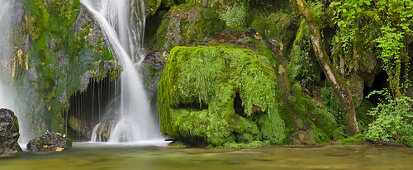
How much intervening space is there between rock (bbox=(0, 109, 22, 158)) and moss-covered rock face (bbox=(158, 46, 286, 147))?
3987 millimetres

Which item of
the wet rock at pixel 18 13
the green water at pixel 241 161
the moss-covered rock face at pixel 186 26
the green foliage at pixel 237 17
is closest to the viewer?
the green water at pixel 241 161

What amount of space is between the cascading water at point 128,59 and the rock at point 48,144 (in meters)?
3.31

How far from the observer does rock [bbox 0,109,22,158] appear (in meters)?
8.96

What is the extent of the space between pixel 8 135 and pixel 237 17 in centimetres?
929

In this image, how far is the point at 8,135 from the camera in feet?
30.3

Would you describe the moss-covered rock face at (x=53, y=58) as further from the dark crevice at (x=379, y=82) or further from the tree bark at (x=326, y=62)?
the dark crevice at (x=379, y=82)

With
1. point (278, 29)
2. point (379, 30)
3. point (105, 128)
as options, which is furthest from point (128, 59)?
point (379, 30)

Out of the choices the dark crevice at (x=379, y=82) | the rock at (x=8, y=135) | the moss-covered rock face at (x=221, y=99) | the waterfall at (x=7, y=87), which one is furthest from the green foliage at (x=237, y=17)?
the rock at (x=8, y=135)

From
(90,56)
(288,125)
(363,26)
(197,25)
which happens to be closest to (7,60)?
Result: (90,56)

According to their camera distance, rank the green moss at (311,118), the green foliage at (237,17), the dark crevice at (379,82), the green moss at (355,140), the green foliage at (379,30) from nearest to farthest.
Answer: the green foliage at (379,30)
the green moss at (355,140)
the green moss at (311,118)
the dark crevice at (379,82)
the green foliage at (237,17)

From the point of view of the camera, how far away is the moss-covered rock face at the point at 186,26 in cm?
1538

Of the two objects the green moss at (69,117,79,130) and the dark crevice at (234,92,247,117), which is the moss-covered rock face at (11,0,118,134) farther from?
the dark crevice at (234,92,247,117)

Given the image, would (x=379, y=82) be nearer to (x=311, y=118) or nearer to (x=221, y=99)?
(x=311, y=118)

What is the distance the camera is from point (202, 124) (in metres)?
10.0
